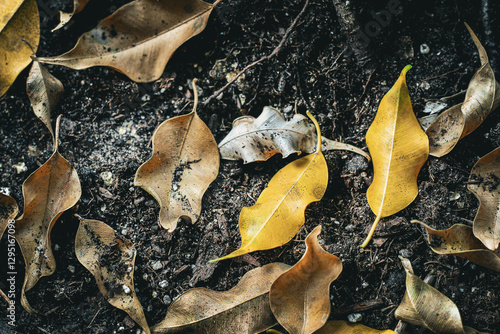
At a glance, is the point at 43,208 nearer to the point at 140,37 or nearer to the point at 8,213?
the point at 8,213

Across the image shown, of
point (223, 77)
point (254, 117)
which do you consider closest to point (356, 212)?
point (254, 117)

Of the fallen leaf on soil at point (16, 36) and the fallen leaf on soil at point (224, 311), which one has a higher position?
the fallen leaf on soil at point (16, 36)

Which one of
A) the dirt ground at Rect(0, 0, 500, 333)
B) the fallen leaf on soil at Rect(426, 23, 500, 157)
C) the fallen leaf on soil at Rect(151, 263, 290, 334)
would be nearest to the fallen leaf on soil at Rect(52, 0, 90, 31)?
the dirt ground at Rect(0, 0, 500, 333)

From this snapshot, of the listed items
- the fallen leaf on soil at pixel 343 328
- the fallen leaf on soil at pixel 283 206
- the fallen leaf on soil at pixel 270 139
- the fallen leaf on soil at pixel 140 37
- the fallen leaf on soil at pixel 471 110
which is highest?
the fallen leaf on soil at pixel 140 37

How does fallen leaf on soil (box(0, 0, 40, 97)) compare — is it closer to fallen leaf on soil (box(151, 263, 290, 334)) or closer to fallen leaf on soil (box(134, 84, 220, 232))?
fallen leaf on soil (box(134, 84, 220, 232))

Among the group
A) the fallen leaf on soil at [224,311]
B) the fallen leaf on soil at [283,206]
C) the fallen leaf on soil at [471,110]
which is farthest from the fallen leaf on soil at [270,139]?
the fallen leaf on soil at [224,311]

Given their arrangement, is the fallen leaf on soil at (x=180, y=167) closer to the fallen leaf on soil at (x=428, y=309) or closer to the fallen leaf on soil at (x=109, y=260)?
the fallen leaf on soil at (x=109, y=260)
